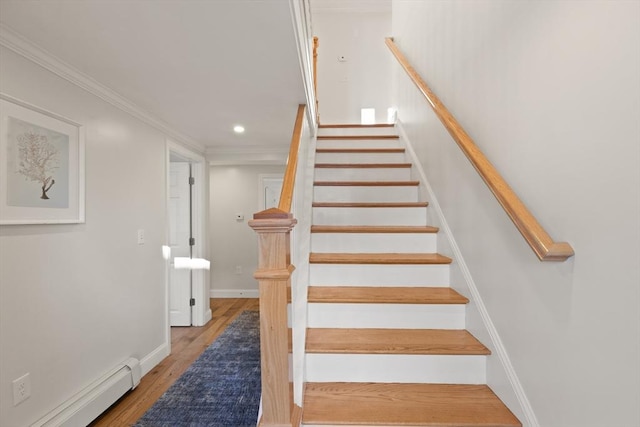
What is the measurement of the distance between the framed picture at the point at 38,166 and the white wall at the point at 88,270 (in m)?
0.06

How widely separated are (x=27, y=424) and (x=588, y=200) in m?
2.60

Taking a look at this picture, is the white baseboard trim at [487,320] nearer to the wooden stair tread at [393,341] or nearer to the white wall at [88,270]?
the wooden stair tread at [393,341]

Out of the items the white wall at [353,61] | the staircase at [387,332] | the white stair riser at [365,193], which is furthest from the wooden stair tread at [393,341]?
the white wall at [353,61]

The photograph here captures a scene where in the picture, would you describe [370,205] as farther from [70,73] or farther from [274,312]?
[70,73]

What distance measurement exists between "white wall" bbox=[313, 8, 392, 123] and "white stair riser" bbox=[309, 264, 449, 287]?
324 centimetres

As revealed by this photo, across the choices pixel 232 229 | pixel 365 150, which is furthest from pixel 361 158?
pixel 232 229

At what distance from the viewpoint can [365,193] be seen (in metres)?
2.61

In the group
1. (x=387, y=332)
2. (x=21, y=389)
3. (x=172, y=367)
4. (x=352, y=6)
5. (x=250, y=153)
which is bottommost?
(x=172, y=367)

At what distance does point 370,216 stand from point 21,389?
7.27 feet

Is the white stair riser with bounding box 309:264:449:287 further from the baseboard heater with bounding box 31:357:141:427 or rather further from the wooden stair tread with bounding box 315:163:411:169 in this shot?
the baseboard heater with bounding box 31:357:141:427

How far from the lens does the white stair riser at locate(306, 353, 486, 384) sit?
1475 mm

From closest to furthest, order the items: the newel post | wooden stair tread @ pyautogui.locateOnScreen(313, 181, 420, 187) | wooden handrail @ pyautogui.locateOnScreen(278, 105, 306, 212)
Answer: the newel post → wooden handrail @ pyautogui.locateOnScreen(278, 105, 306, 212) → wooden stair tread @ pyautogui.locateOnScreen(313, 181, 420, 187)

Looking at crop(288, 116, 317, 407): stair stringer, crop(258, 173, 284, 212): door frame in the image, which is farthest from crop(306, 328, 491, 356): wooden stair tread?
crop(258, 173, 284, 212): door frame

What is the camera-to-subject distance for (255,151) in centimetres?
384
